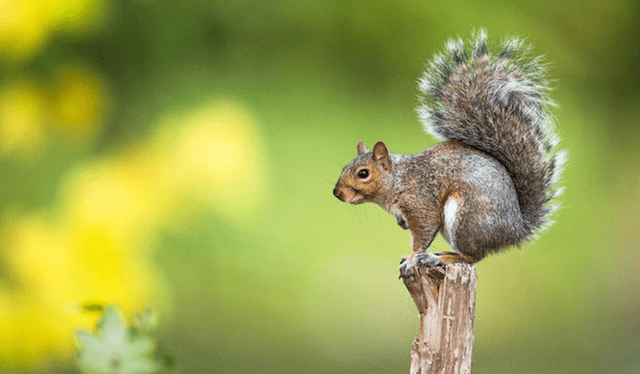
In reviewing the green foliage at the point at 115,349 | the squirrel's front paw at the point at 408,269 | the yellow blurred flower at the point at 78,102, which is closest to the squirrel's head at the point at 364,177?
the squirrel's front paw at the point at 408,269

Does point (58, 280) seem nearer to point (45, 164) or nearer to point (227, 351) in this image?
point (45, 164)

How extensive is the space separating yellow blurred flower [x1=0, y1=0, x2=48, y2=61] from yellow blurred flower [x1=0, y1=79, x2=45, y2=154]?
19 cm

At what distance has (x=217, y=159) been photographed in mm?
3574

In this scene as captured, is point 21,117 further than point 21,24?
Yes

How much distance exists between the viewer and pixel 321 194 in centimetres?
352

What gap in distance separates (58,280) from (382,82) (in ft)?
6.02

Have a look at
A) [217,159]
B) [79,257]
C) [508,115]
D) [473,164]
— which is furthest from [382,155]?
[79,257]

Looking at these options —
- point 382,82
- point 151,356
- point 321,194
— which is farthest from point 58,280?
point 151,356

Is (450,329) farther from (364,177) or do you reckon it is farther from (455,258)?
(364,177)

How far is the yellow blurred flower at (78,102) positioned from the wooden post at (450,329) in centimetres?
249

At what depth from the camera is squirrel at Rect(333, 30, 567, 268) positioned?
5.35 ft

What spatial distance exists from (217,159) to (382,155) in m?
2.00

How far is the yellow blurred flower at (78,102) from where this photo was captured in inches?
142

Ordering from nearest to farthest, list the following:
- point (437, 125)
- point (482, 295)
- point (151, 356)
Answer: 1. point (151, 356)
2. point (437, 125)
3. point (482, 295)
